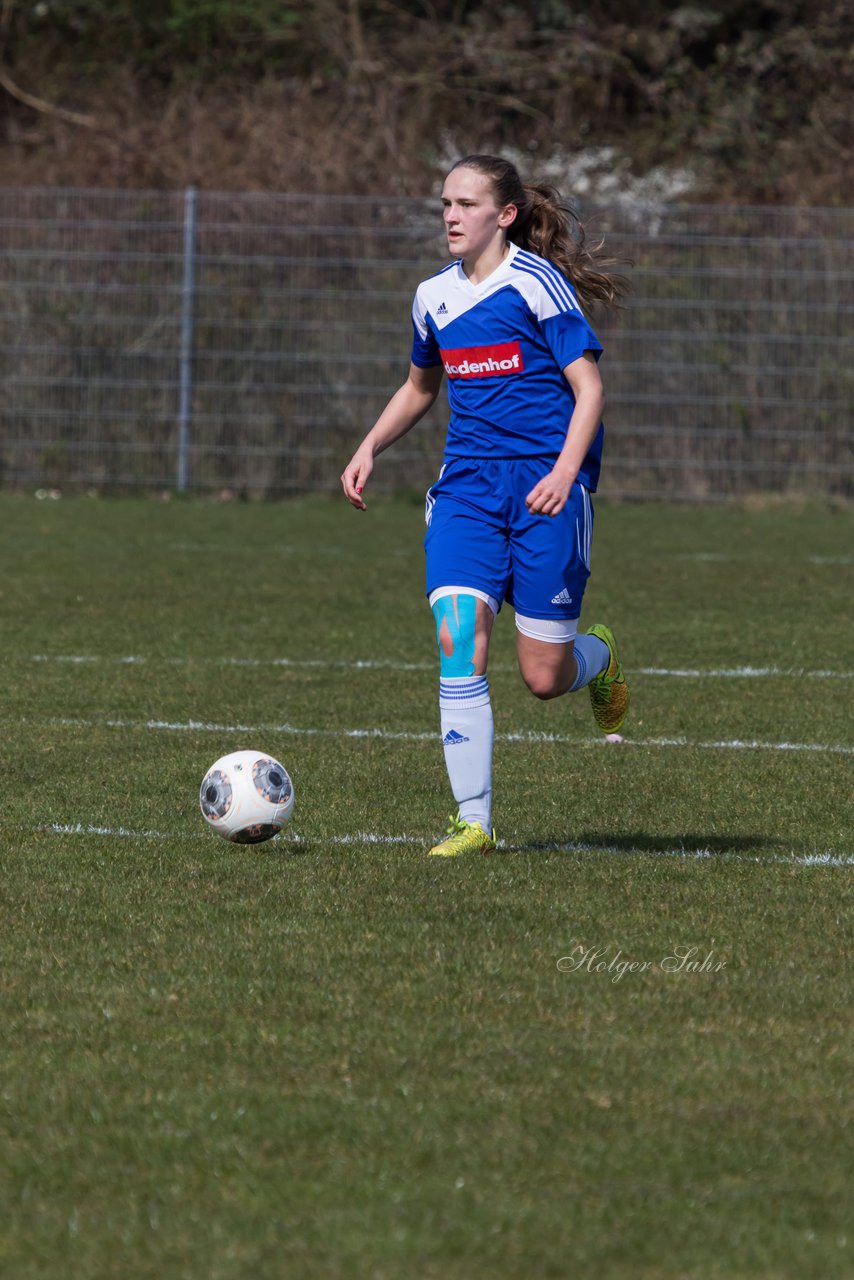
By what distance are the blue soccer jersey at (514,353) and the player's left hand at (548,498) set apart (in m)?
0.38

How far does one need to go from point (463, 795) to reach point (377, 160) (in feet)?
53.1

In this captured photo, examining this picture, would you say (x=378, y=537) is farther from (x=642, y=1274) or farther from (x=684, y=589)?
(x=642, y=1274)

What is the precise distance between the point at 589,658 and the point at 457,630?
71cm

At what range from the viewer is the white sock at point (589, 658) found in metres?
5.83

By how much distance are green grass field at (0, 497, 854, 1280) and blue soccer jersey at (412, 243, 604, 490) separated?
113cm

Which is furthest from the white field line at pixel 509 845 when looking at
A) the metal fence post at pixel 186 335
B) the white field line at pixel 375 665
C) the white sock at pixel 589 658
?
the metal fence post at pixel 186 335

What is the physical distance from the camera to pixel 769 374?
18266 millimetres

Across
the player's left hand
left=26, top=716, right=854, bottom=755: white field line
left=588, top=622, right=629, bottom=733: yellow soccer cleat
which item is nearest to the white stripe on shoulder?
the player's left hand

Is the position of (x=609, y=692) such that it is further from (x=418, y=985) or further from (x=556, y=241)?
(x=418, y=985)

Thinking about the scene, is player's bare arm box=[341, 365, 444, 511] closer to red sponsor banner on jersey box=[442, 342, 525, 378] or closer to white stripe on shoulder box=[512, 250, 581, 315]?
red sponsor banner on jersey box=[442, 342, 525, 378]

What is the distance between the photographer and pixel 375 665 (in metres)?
9.08

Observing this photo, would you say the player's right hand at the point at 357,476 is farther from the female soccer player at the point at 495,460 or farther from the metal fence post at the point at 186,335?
the metal fence post at the point at 186,335

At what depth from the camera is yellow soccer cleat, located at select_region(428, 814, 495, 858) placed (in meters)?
5.29

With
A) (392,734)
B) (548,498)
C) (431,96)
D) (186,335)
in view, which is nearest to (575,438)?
(548,498)
